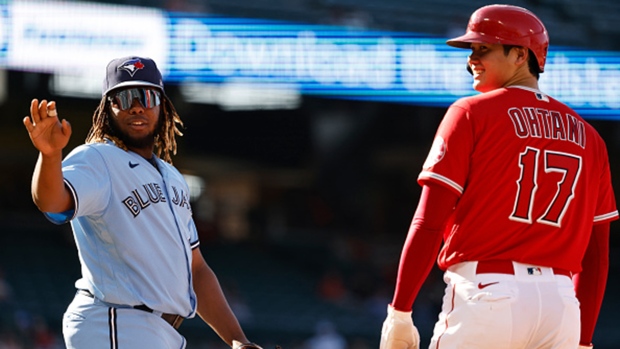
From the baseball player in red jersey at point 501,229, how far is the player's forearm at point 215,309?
68 centimetres

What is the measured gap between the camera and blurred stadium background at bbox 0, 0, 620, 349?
Answer: 14.9 metres

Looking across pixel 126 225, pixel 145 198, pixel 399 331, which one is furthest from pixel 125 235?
pixel 399 331

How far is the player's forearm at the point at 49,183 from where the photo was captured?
3.04 meters

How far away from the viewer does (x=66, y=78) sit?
16.4 metres

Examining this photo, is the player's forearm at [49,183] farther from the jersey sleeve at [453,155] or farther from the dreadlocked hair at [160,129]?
the jersey sleeve at [453,155]

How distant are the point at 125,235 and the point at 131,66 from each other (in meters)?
0.60

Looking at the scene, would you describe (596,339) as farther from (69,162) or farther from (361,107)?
(69,162)

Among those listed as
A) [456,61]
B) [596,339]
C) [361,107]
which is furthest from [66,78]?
[596,339]

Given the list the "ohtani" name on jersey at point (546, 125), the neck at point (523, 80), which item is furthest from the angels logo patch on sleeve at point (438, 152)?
the neck at point (523, 80)

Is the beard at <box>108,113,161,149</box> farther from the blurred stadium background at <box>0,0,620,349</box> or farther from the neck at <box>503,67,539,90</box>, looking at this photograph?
the blurred stadium background at <box>0,0,620,349</box>

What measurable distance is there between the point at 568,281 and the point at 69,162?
1592 millimetres

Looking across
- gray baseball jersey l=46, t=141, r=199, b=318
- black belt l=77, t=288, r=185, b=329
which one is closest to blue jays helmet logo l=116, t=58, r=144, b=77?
gray baseball jersey l=46, t=141, r=199, b=318

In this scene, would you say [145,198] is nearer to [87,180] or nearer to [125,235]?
[125,235]

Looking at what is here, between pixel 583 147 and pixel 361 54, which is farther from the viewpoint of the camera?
pixel 361 54
